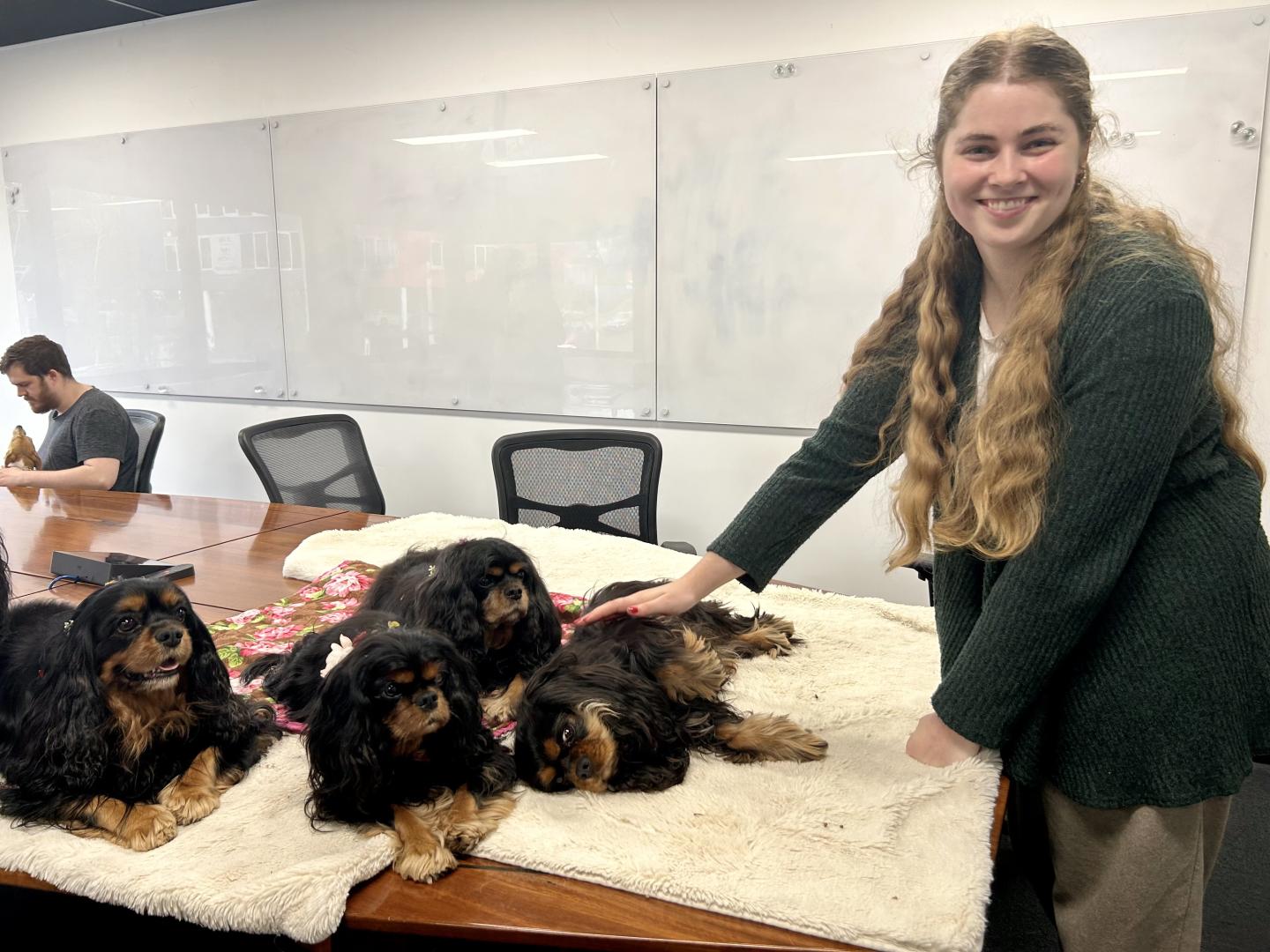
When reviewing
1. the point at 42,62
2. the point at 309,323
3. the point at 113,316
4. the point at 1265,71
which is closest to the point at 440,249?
the point at 309,323

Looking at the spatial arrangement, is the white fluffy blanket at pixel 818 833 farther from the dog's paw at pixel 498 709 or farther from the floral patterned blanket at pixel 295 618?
the floral patterned blanket at pixel 295 618

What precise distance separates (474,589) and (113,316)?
489 centimetres

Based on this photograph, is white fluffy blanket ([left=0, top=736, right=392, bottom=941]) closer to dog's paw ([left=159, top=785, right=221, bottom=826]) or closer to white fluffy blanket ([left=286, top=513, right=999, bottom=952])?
dog's paw ([left=159, top=785, right=221, bottom=826])

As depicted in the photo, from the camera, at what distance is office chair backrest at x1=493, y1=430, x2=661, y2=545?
303cm

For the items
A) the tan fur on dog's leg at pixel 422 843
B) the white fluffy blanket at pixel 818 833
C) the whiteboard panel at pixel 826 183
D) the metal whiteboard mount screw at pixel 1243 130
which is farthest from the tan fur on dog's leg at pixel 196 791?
the metal whiteboard mount screw at pixel 1243 130

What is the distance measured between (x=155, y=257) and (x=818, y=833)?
5175mm

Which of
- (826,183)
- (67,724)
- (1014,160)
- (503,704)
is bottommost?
(503,704)

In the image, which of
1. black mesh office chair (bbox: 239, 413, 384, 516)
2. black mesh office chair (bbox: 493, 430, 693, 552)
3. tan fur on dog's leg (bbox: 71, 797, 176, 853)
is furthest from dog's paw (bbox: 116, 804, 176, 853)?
black mesh office chair (bbox: 239, 413, 384, 516)

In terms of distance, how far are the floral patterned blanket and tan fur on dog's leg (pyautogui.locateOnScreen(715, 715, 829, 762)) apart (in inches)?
19.0

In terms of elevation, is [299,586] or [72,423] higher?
[72,423]

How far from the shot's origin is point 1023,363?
1.13 meters

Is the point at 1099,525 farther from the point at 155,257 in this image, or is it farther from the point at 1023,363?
the point at 155,257

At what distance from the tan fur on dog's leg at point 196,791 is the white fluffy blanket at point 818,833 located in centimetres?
38

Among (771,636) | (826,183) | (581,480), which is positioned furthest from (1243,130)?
(771,636)
